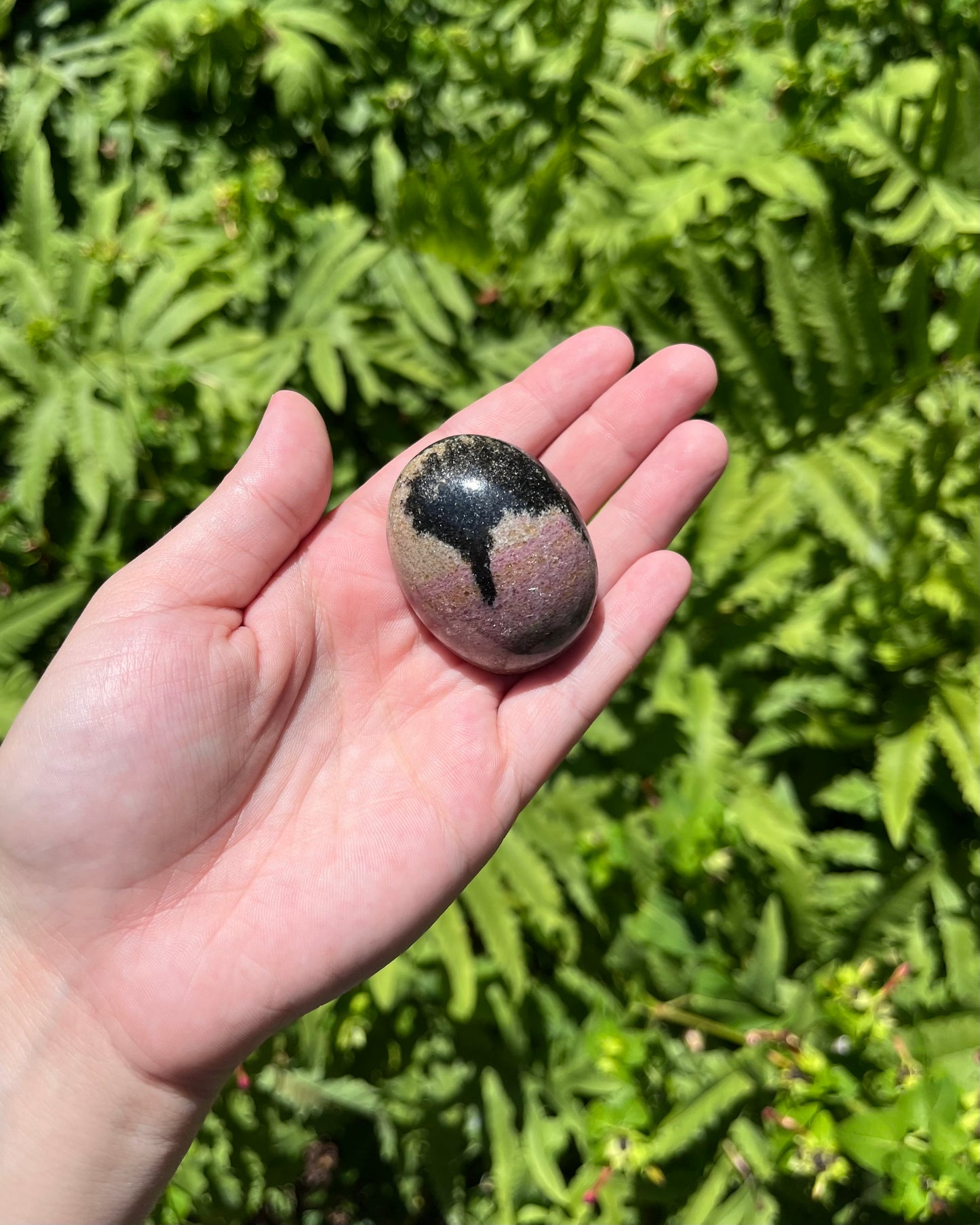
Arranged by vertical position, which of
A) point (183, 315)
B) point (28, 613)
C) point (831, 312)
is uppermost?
point (183, 315)

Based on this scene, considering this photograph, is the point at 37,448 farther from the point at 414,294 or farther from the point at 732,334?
the point at 732,334

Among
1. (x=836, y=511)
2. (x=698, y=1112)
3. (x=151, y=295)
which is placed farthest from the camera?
(x=151, y=295)

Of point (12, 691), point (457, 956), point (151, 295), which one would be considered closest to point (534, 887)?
point (457, 956)

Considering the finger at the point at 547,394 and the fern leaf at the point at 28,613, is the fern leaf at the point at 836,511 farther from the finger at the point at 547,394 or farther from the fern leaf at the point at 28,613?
the fern leaf at the point at 28,613

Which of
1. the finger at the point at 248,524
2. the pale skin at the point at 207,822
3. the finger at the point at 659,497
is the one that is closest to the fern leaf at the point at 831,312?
the finger at the point at 659,497

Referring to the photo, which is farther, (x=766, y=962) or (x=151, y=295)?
(x=151, y=295)

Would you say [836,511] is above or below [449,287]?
below
